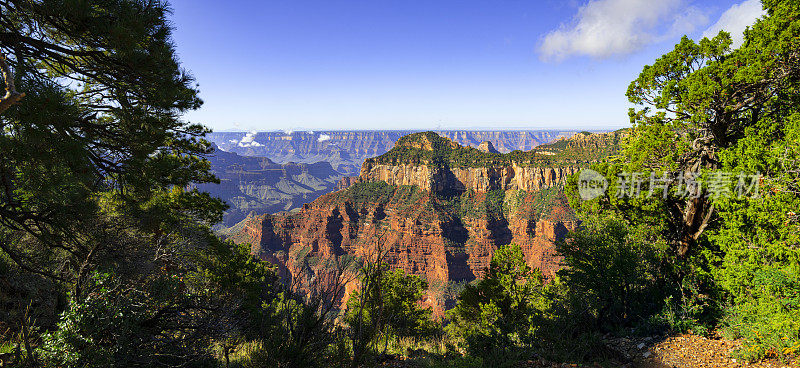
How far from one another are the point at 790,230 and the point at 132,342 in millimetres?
14305

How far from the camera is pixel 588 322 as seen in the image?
35.3 ft

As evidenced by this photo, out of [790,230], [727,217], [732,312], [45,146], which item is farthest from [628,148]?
[45,146]

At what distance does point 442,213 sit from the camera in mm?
130375

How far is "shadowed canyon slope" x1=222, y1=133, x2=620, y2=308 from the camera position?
117m

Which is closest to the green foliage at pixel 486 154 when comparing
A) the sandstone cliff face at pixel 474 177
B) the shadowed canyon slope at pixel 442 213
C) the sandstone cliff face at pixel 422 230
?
the shadowed canyon slope at pixel 442 213

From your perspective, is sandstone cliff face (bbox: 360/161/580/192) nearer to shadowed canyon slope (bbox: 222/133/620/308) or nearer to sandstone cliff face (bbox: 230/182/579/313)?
shadowed canyon slope (bbox: 222/133/620/308)

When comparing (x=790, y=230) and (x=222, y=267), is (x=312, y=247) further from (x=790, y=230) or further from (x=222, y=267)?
(x=790, y=230)

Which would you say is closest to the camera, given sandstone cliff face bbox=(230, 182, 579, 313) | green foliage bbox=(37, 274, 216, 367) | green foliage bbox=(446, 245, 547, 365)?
green foliage bbox=(37, 274, 216, 367)

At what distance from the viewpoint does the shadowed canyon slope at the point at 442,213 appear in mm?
116562

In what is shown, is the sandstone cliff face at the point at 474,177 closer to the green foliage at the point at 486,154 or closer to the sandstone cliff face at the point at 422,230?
the green foliage at the point at 486,154

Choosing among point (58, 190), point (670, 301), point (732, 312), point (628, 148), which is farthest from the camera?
point (628, 148)

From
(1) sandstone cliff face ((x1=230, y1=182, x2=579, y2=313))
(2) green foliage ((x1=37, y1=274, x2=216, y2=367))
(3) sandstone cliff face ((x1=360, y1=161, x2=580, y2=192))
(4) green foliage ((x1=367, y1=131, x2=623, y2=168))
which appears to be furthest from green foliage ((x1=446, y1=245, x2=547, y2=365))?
(3) sandstone cliff face ((x1=360, y1=161, x2=580, y2=192))

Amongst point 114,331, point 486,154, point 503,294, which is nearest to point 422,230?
point 486,154

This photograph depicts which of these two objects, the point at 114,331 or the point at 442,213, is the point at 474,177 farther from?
the point at 114,331
